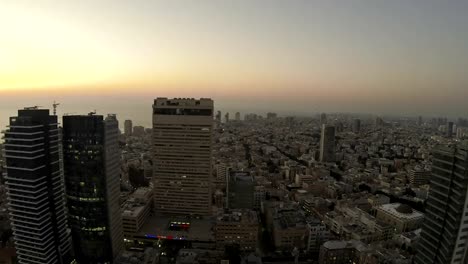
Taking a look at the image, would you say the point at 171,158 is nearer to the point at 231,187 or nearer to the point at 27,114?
the point at 231,187

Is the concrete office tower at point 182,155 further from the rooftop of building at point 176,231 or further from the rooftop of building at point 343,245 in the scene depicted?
the rooftop of building at point 343,245

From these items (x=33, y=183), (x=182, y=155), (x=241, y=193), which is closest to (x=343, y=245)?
(x=241, y=193)

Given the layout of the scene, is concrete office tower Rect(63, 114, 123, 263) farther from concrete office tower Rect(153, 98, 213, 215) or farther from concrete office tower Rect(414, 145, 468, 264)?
concrete office tower Rect(414, 145, 468, 264)

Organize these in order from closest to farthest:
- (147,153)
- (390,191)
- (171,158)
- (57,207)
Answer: (57,207), (171,158), (390,191), (147,153)

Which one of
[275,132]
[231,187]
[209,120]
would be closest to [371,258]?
[231,187]

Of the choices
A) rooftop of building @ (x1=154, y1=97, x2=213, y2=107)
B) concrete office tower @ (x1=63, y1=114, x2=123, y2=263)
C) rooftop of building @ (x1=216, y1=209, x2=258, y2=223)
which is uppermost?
rooftop of building @ (x1=154, y1=97, x2=213, y2=107)

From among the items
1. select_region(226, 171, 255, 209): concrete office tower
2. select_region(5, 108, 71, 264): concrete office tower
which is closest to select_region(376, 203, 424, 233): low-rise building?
select_region(226, 171, 255, 209): concrete office tower
